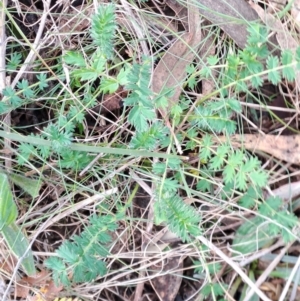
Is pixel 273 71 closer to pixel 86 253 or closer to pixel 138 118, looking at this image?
pixel 138 118

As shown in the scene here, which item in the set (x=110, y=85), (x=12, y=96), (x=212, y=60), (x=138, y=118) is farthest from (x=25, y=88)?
(x=212, y=60)

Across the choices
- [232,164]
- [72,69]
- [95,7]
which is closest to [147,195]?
[232,164]

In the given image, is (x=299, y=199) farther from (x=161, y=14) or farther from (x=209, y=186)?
(x=161, y=14)

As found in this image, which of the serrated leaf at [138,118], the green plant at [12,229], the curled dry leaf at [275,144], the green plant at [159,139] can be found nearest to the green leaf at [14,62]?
the green plant at [159,139]

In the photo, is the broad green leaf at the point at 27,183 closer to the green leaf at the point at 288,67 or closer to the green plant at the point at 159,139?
the green plant at the point at 159,139

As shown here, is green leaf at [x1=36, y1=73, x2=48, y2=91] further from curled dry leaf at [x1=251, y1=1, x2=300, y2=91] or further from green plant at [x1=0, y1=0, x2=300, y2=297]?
curled dry leaf at [x1=251, y1=1, x2=300, y2=91]

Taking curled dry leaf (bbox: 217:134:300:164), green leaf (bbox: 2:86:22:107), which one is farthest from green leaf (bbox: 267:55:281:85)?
green leaf (bbox: 2:86:22:107)
